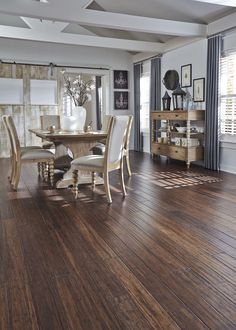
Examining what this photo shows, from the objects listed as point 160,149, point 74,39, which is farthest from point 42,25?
point 160,149

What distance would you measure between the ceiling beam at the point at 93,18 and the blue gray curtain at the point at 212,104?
0.44 metres

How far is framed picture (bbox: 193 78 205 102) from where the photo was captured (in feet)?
21.0

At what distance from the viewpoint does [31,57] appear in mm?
7961

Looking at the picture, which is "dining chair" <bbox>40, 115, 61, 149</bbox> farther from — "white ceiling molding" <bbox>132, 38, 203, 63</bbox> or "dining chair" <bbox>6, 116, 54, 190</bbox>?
"white ceiling molding" <bbox>132, 38, 203, 63</bbox>

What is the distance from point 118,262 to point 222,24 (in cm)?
497

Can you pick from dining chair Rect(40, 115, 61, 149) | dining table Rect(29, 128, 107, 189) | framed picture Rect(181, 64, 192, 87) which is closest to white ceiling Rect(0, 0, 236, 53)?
framed picture Rect(181, 64, 192, 87)

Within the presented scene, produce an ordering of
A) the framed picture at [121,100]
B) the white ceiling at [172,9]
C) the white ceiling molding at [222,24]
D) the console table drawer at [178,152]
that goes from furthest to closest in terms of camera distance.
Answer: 1. the framed picture at [121,100]
2. the console table drawer at [178,152]
3. the white ceiling at [172,9]
4. the white ceiling molding at [222,24]

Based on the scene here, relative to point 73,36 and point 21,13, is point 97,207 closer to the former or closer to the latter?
point 21,13

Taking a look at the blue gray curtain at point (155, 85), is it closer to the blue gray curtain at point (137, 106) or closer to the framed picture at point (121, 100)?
the blue gray curtain at point (137, 106)

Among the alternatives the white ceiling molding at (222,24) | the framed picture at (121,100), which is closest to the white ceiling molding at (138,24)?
the white ceiling molding at (222,24)

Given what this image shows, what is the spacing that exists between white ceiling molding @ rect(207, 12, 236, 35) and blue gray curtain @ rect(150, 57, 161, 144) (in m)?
1.94

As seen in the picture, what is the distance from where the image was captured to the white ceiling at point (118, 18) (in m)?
4.89

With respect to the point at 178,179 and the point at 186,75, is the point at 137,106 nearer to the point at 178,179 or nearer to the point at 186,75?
the point at 186,75

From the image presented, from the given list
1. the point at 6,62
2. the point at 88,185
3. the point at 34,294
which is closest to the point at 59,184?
the point at 88,185
